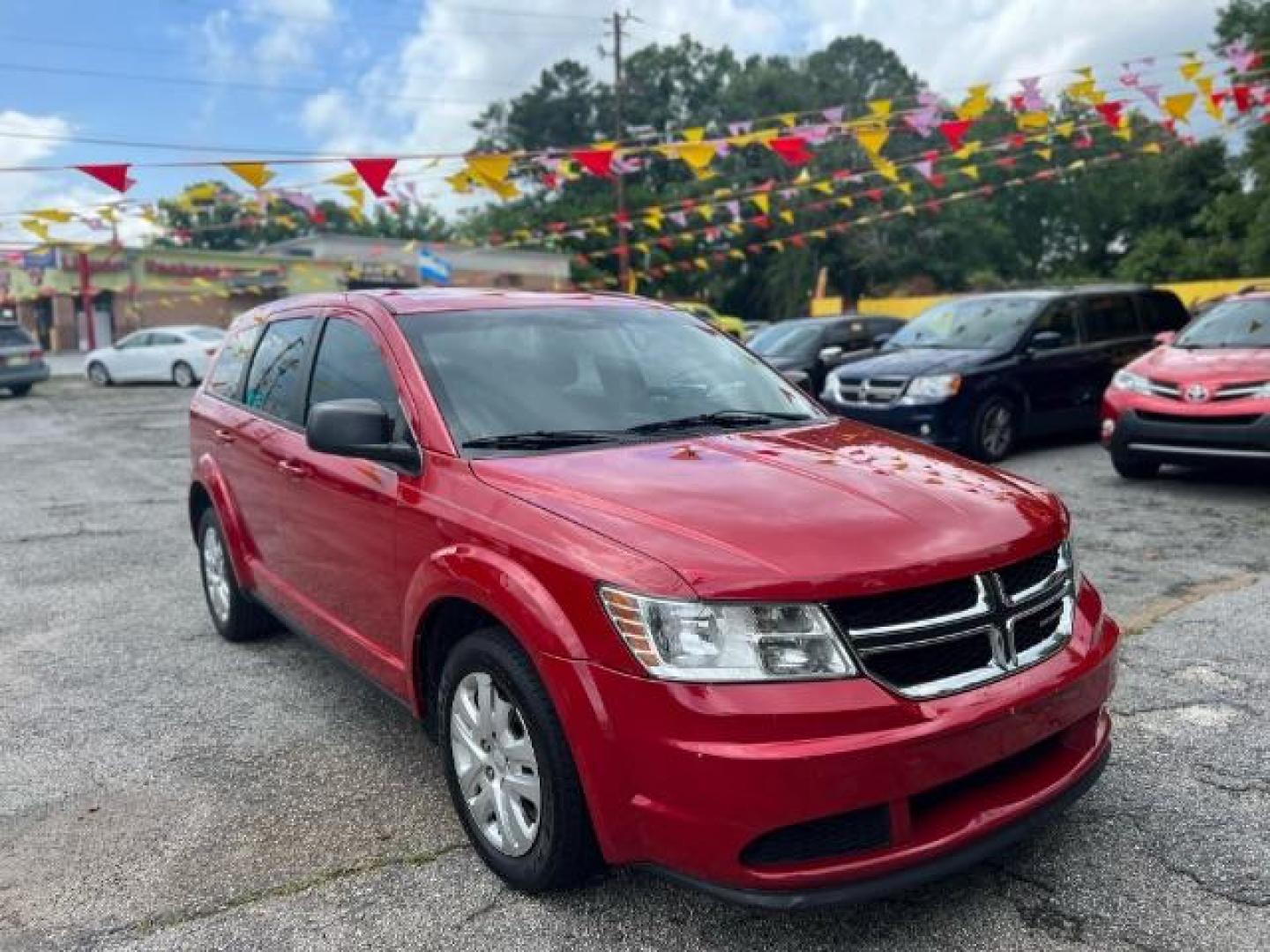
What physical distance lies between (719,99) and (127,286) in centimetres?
4304

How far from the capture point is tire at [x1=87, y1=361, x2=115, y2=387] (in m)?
24.9

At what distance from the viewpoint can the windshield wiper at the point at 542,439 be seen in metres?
3.20

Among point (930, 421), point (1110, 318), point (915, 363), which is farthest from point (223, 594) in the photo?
point (1110, 318)

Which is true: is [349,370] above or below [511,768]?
above

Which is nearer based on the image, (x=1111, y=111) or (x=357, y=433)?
(x=357, y=433)

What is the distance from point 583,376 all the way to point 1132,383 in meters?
6.11

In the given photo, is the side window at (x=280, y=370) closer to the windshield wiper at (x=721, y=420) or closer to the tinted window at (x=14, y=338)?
the windshield wiper at (x=721, y=420)

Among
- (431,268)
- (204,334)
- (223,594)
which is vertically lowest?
(223,594)

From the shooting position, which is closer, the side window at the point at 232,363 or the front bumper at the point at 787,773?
the front bumper at the point at 787,773

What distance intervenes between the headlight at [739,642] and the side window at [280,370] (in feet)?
7.78

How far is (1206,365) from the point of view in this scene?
7.75 metres

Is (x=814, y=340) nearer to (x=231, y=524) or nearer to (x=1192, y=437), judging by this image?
(x=1192, y=437)

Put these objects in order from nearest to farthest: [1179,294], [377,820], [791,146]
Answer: [377,820]
[791,146]
[1179,294]

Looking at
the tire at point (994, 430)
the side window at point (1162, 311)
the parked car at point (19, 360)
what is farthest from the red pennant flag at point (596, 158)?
the parked car at point (19, 360)
